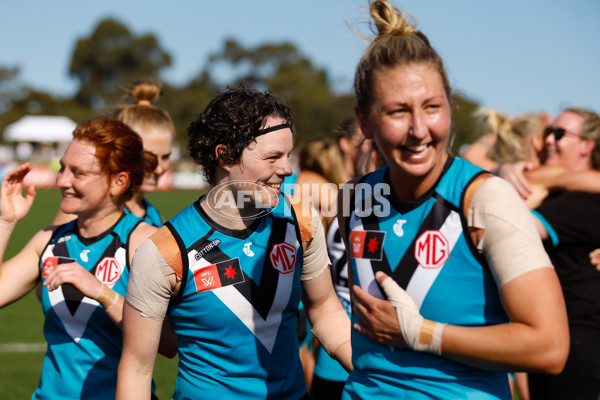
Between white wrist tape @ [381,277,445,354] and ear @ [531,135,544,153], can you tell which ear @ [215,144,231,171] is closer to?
white wrist tape @ [381,277,445,354]

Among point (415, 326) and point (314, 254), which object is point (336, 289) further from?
point (415, 326)

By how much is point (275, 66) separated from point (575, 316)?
7215 cm

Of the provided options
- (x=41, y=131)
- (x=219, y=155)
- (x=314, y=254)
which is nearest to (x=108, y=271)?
(x=219, y=155)

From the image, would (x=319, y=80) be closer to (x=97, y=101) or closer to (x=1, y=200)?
(x=97, y=101)

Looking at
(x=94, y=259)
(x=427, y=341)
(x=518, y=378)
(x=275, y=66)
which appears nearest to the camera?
(x=427, y=341)

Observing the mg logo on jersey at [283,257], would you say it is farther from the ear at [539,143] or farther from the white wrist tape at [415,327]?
the ear at [539,143]

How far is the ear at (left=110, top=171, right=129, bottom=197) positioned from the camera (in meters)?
3.24

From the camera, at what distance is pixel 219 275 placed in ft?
8.17

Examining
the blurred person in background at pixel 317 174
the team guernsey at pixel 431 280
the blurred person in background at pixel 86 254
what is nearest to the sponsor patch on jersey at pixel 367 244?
the team guernsey at pixel 431 280

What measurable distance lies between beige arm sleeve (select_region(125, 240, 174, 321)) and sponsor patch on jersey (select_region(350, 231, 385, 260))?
730mm

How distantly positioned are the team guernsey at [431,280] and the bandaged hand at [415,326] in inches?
2.5

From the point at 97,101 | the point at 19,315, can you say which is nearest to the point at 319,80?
the point at 97,101

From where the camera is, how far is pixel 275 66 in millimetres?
73688

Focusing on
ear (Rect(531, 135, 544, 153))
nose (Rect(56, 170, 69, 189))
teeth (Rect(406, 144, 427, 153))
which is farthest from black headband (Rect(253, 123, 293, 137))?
ear (Rect(531, 135, 544, 153))
